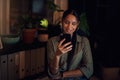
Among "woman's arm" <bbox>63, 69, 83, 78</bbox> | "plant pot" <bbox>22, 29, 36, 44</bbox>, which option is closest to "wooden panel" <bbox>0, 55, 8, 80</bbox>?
"plant pot" <bbox>22, 29, 36, 44</bbox>

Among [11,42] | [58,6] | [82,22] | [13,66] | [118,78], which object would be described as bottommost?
[118,78]

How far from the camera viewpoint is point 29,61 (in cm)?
261

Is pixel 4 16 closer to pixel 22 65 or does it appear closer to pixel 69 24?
pixel 22 65

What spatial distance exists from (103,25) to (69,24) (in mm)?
1642

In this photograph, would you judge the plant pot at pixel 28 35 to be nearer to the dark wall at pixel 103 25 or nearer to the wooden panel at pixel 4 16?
the wooden panel at pixel 4 16

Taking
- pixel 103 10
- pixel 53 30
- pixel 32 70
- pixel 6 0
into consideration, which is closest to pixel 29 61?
pixel 32 70

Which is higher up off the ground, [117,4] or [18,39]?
[117,4]

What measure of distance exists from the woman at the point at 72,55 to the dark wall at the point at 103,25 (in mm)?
1262

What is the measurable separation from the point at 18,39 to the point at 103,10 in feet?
4.75

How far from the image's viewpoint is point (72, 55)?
1.92 m

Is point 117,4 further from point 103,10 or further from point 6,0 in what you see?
point 6,0

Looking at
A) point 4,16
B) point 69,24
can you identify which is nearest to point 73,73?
point 69,24

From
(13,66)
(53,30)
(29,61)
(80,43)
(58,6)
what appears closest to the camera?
(80,43)

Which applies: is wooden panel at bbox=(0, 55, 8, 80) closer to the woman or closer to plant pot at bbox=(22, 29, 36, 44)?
plant pot at bbox=(22, 29, 36, 44)
